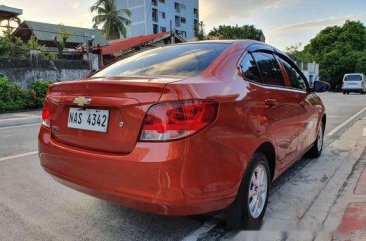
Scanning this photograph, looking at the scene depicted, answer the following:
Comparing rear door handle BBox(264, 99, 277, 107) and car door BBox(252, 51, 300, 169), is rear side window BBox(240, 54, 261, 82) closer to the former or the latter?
car door BBox(252, 51, 300, 169)

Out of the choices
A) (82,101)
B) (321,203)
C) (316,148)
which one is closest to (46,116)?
(82,101)

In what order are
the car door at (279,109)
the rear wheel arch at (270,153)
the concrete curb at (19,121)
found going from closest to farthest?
the rear wheel arch at (270,153) < the car door at (279,109) < the concrete curb at (19,121)

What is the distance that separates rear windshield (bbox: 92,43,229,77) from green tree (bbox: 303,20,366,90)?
149 feet

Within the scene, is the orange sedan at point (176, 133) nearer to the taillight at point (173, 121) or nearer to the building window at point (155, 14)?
the taillight at point (173, 121)

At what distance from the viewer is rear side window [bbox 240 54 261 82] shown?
126 inches

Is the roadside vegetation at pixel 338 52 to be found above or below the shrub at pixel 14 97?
above

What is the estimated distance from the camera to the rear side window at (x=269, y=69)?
3.55 metres

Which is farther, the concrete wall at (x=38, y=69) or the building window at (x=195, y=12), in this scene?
the building window at (x=195, y=12)

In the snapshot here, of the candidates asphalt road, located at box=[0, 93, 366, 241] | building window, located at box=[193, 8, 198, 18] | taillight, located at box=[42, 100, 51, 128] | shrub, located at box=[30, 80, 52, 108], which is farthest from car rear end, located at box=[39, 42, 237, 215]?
building window, located at box=[193, 8, 198, 18]

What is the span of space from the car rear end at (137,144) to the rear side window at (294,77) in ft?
5.69

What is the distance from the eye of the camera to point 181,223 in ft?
10.7

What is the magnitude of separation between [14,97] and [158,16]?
155ft

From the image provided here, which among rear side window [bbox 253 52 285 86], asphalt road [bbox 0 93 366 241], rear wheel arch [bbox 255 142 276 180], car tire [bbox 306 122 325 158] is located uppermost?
rear side window [bbox 253 52 285 86]

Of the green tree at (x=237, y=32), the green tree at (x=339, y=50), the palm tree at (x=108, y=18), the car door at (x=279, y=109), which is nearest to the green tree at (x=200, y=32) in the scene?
the green tree at (x=237, y=32)
